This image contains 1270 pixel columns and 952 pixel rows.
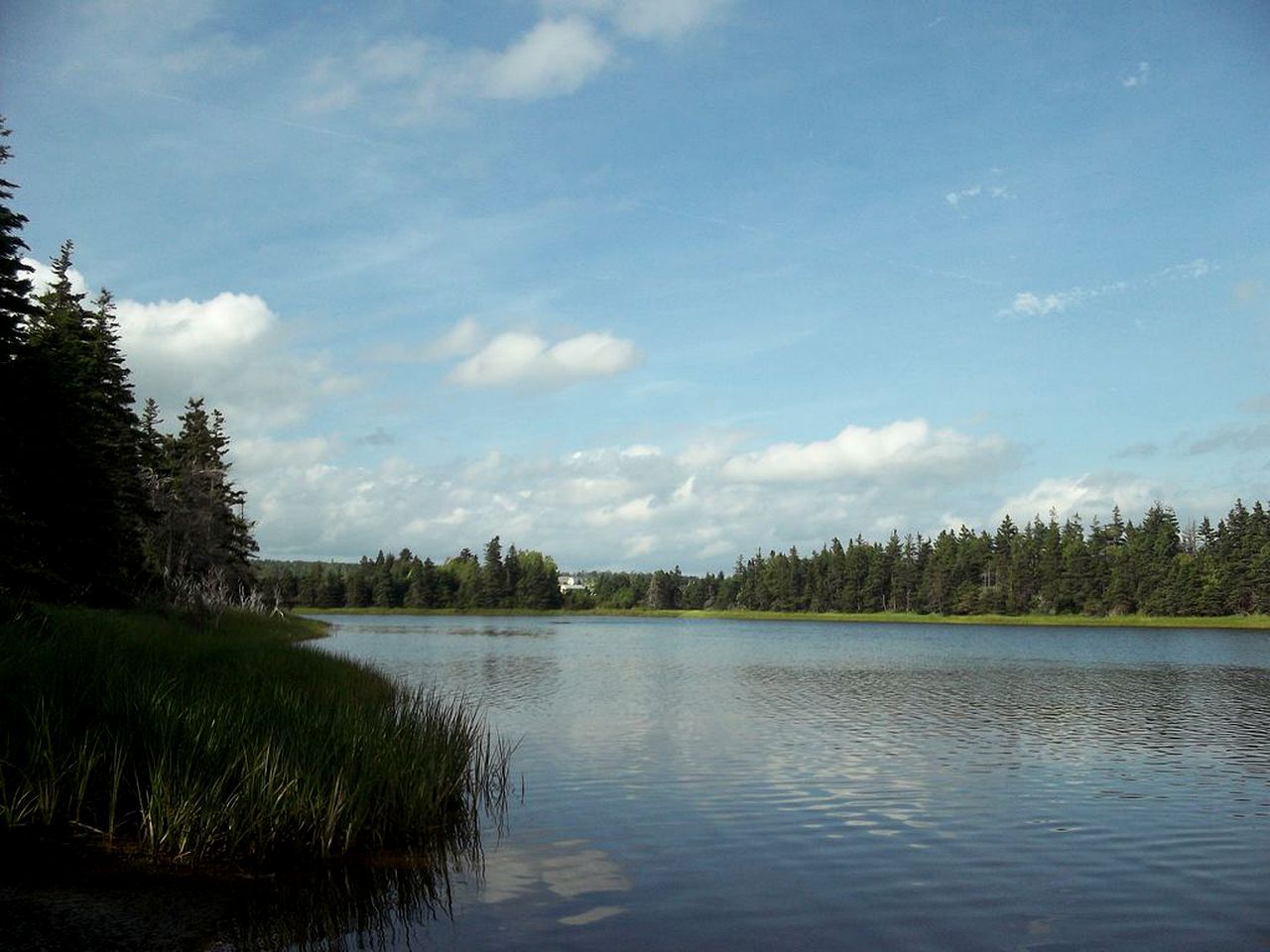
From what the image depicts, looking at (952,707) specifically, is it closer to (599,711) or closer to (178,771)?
(599,711)

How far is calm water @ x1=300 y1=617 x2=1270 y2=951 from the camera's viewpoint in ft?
39.1

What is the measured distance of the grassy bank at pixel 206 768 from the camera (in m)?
12.6

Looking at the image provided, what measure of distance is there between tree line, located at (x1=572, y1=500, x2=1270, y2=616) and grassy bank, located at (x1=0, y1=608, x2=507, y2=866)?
14079 cm

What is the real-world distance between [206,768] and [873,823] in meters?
11.8

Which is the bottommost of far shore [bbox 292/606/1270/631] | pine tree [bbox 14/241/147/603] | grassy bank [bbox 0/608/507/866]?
far shore [bbox 292/606/1270/631]

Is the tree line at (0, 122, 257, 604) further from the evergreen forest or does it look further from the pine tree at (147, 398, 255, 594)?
the evergreen forest

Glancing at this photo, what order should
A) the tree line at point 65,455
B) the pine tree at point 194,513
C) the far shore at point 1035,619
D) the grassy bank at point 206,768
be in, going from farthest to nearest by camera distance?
1. the far shore at point 1035,619
2. the pine tree at point 194,513
3. the tree line at point 65,455
4. the grassy bank at point 206,768

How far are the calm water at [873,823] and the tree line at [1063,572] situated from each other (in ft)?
346

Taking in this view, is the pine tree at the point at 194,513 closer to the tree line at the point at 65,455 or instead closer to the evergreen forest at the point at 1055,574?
the tree line at the point at 65,455

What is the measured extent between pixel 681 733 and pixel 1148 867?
15316mm

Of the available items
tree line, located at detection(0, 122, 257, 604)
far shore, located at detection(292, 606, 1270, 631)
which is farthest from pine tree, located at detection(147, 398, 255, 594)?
far shore, located at detection(292, 606, 1270, 631)

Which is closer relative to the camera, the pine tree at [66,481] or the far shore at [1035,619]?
the pine tree at [66,481]

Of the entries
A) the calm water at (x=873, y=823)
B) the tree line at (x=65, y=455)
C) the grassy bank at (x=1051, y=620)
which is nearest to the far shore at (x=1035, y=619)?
the grassy bank at (x=1051, y=620)

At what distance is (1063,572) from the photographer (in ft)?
481
